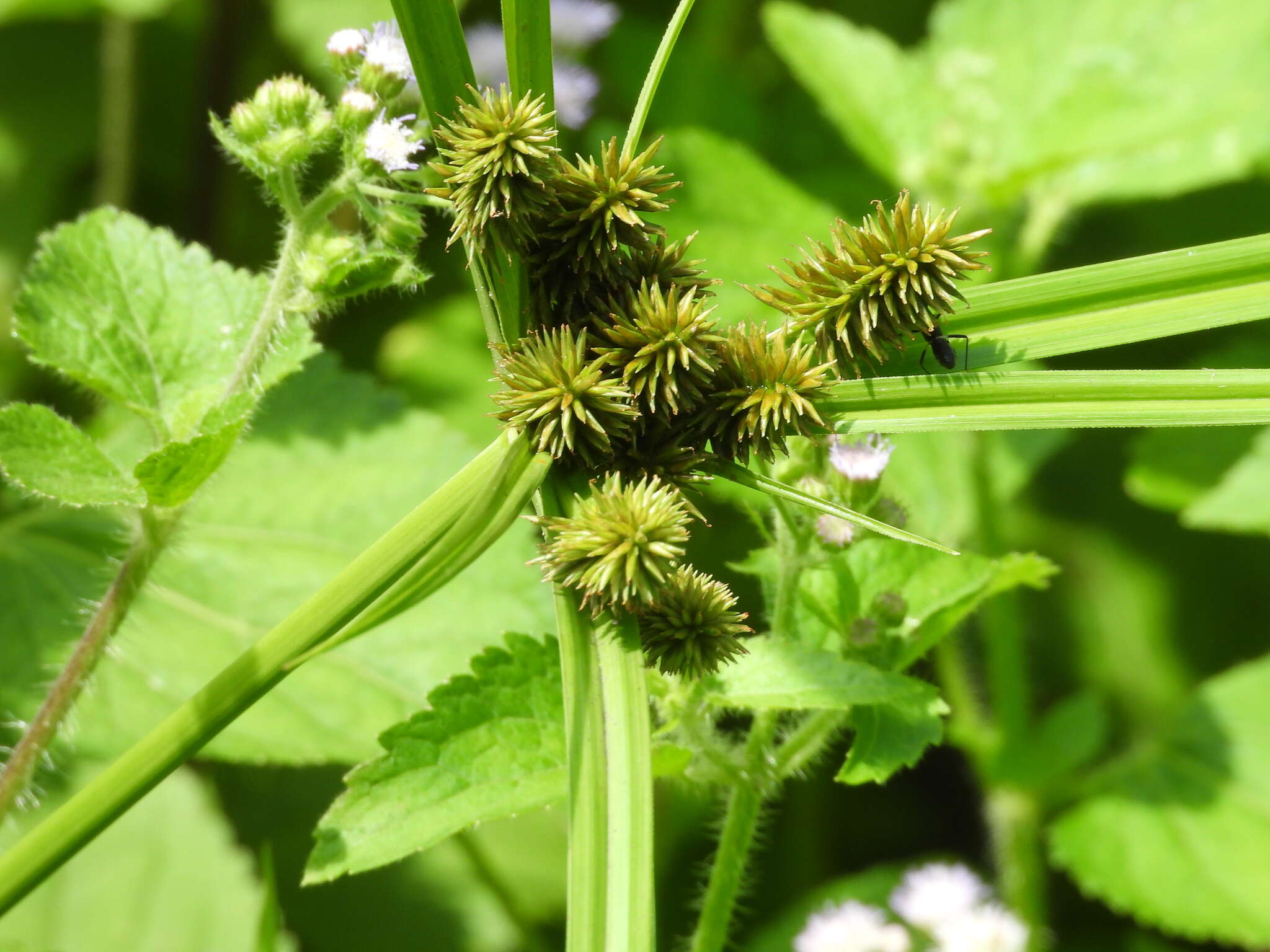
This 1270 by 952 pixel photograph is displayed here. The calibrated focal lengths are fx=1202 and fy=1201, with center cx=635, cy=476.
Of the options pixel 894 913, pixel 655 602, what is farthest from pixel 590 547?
pixel 894 913

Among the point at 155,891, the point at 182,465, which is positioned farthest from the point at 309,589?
the point at 182,465

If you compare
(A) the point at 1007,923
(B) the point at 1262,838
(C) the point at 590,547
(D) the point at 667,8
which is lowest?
(C) the point at 590,547

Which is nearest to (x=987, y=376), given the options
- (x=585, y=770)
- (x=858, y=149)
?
(x=585, y=770)

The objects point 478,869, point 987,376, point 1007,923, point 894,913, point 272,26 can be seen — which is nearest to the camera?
point 987,376

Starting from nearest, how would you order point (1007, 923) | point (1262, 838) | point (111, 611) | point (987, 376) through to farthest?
point (987, 376) < point (111, 611) < point (1007, 923) < point (1262, 838)

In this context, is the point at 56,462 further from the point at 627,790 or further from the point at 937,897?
the point at 937,897

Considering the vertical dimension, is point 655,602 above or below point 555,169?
below

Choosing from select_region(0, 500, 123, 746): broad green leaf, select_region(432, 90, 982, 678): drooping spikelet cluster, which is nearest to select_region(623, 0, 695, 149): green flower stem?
select_region(432, 90, 982, 678): drooping spikelet cluster

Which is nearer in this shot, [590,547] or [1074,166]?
[590,547]

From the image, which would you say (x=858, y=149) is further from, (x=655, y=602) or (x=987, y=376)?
(x=655, y=602)
